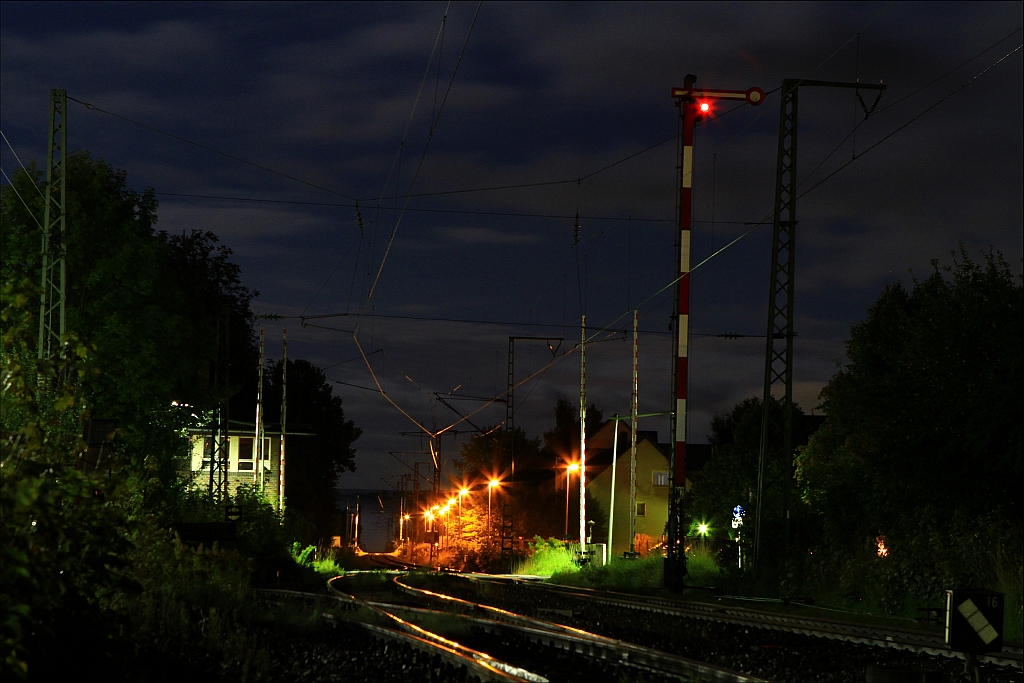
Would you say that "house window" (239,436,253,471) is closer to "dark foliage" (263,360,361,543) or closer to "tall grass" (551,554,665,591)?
"dark foliage" (263,360,361,543)

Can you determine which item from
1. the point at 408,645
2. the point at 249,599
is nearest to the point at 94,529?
the point at 408,645

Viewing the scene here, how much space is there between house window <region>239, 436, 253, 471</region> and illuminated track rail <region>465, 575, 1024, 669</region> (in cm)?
3571

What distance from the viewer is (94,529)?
26.1 ft

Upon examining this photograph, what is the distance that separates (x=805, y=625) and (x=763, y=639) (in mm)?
1638

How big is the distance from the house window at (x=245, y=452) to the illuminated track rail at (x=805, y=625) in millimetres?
35710

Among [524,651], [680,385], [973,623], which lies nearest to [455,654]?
[524,651]

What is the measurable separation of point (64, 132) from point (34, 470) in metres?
17.4

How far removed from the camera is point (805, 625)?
1567cm

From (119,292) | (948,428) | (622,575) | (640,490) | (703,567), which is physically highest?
(119,292)

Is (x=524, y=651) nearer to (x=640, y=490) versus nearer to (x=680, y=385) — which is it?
(x=680, y=385)

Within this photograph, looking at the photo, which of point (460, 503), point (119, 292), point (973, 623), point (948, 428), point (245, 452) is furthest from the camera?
point (460, 503)

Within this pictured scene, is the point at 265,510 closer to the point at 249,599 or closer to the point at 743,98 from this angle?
the point at 249,599

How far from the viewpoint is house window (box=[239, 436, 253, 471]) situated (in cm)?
5616

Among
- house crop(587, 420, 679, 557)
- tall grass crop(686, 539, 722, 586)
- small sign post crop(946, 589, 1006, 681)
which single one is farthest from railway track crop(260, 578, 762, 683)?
house crop(587, 420, 679, 557)
